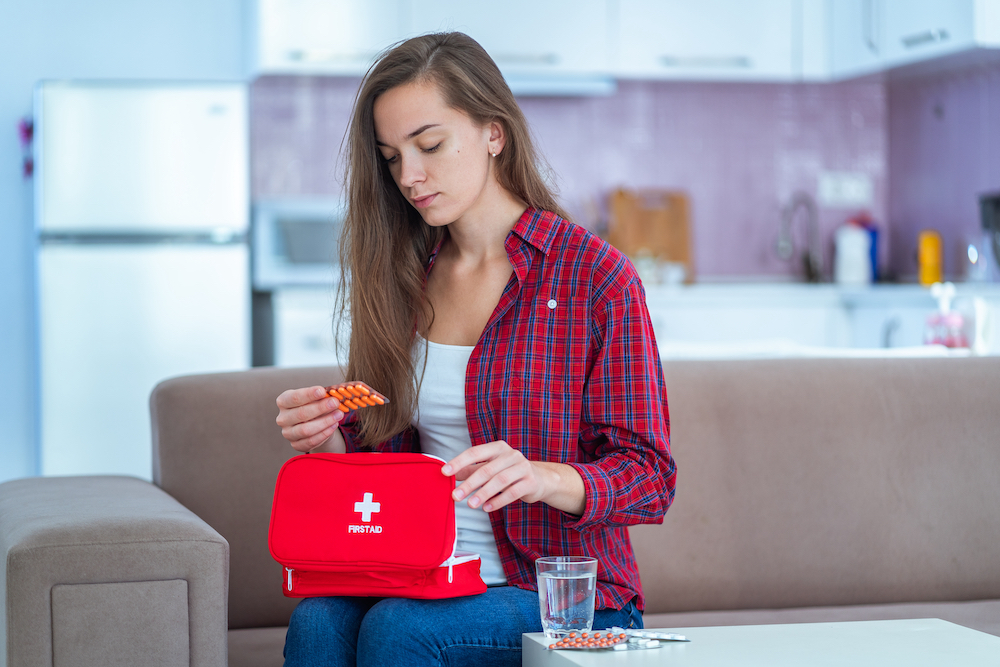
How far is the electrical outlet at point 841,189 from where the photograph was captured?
16.4ft

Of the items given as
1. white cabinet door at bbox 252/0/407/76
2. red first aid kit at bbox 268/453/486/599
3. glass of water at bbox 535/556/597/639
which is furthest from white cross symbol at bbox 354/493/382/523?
white cabinet door at bbox 252/0/407/76

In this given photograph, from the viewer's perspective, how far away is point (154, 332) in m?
3.98

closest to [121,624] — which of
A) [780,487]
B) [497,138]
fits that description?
[497,138]

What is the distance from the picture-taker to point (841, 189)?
4996 mm

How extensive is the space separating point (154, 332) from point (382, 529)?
295 cm

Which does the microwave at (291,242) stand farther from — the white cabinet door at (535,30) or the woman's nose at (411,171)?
the woman's nose at (411,171)

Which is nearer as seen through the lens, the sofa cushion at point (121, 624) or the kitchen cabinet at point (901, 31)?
the sofa cushion at point (121, 624)

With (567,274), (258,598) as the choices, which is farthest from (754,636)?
(258,598)

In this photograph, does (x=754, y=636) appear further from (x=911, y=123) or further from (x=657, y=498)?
(x=911, y=123)

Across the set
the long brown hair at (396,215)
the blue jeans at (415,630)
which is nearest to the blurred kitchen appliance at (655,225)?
the long brown hair at (396,215)

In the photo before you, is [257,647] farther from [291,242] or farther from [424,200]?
[291,242]

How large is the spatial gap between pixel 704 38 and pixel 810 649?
372 cm

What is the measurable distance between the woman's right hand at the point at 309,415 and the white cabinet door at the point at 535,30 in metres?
3.07

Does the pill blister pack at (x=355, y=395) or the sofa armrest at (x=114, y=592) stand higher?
the pill blister pack at (x=355, y=395)
